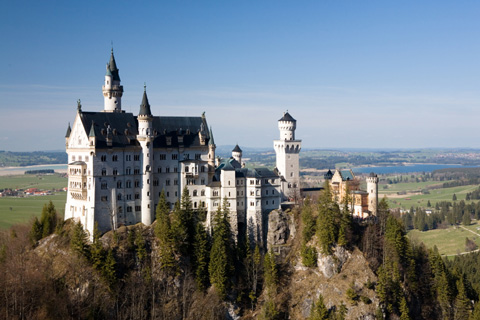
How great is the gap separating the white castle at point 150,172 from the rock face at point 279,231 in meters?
1.45

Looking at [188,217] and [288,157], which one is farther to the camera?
[288,157]

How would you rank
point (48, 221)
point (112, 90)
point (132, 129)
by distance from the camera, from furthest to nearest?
1. point (112, 90)
2. point (132, 129)
3. point (48, 221)

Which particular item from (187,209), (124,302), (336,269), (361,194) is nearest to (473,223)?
(361,194)

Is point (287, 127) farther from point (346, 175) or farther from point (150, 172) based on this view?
point (150, 172)

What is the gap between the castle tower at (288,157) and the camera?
10012 cm

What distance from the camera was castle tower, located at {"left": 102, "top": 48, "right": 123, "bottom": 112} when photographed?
93.9 metres

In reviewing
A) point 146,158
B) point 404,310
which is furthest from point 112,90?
point 404,310

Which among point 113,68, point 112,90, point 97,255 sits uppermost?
point 113,68

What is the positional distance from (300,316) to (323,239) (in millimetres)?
13031

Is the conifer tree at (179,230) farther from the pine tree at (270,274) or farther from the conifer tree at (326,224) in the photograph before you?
the conifer tree at (326,224)

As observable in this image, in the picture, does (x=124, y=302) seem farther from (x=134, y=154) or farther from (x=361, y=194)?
(x=361, y=194)

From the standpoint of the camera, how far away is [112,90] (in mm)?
94125

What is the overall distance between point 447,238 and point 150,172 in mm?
121853

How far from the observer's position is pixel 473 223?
19738 cm
